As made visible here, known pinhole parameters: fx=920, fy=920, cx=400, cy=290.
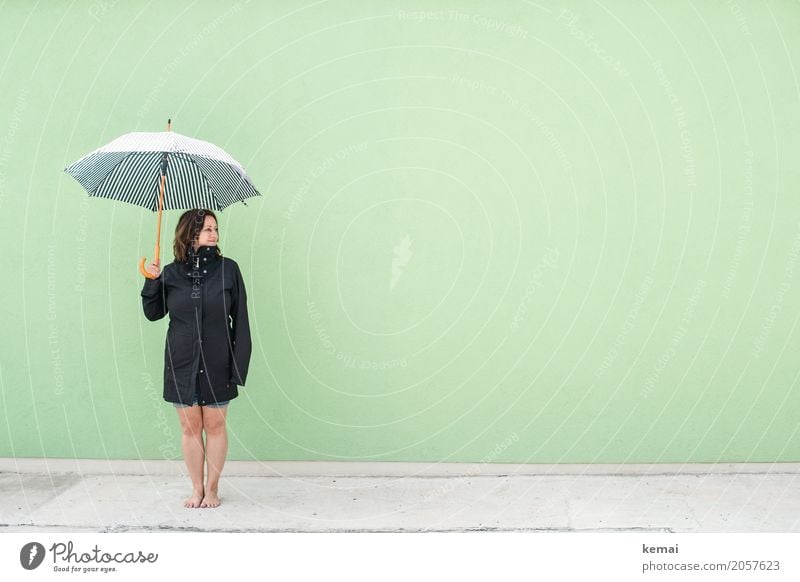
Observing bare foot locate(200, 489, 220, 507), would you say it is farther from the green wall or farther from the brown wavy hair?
the brown wavy hair

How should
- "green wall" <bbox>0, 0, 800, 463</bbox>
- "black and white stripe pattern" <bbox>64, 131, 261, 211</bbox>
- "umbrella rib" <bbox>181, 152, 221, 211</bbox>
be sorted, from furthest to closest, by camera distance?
"green wall" <bbox>0, 0, 800, 463</bbox>
"umbrella rib" <bbox>181, 152, 221, 211</bbox>
"black and white stripe pattern" <bbox>64, 131, 261, 211</bbox>

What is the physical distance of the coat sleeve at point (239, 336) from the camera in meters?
4.62

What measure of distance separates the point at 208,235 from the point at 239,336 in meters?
0.53

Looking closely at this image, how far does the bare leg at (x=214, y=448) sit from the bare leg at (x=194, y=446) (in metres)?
0.03

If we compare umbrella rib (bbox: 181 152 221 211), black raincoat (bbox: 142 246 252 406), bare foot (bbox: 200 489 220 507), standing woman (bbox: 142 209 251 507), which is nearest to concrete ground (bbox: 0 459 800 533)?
bare foot (bbox: 200 489 220 507)

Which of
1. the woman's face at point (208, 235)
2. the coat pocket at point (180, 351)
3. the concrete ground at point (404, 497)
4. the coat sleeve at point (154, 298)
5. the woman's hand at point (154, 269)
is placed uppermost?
the woman's face at point (208, 235)

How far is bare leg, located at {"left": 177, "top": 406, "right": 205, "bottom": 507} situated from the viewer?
466 cm

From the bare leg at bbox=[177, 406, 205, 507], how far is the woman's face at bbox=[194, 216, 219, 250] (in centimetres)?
83

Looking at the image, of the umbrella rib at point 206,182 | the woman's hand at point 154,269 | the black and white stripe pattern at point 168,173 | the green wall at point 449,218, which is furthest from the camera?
the green wall at point 449,218

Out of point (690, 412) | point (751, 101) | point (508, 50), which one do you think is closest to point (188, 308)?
point (508, 50)

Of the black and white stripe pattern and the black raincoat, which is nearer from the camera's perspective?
the black and white stripe pattern

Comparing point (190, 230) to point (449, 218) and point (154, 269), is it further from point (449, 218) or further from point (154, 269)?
point (449, 218)

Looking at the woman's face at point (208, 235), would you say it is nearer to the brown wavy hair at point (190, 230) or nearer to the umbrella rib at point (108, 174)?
the brown wavy hair at point (190, 230)

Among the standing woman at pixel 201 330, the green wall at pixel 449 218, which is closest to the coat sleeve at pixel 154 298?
the standing woman at pixel 201 330
